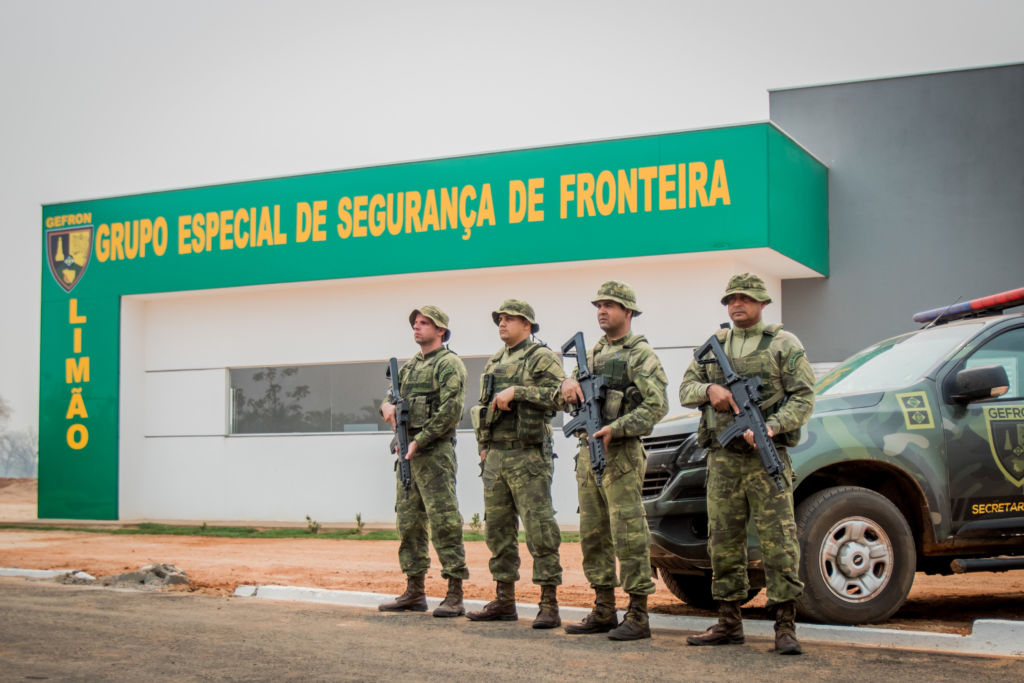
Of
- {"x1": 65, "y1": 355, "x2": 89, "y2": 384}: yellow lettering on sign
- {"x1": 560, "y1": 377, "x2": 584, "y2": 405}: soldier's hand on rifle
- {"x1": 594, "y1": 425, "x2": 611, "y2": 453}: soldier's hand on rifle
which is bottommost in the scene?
{"x1": 594, "y1": 425, "x2": 611, "y2": 453}: soldier's hand on rifle

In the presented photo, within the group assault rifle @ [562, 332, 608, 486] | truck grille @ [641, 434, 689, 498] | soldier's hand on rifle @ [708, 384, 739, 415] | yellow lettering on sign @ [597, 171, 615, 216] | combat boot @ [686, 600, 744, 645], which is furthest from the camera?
yellow lettering on sign @ [597, 171, 615, 216]

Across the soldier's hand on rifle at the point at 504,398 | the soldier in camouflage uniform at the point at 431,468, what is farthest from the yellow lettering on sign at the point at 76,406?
the soldier's hand on rifle at the point at 504,398

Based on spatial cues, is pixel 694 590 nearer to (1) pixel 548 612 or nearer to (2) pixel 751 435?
(1) pixel 548 612

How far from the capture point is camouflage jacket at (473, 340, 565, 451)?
730 centimetres

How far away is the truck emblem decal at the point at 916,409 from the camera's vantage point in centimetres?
688

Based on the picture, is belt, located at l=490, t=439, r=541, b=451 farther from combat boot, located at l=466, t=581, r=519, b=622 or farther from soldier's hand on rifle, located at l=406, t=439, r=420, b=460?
combat boot, located at l=466, t=581, r=519, b=622

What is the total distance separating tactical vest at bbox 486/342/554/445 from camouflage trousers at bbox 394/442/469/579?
586 millimetres

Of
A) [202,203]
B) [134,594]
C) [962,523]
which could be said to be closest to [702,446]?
[962,523]

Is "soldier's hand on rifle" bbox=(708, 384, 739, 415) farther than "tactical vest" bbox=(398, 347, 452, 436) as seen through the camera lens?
No

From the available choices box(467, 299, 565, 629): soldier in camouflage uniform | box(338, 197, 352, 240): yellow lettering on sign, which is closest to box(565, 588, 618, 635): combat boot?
box(467, 299, 565, 629): soldier in camouflage uniform

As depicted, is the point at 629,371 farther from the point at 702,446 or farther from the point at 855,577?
the point at 855,577

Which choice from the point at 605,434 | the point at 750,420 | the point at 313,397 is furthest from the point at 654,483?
the point at 313,397

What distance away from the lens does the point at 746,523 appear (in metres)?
6.39

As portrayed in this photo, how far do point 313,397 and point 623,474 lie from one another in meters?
11.1
